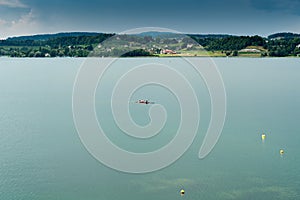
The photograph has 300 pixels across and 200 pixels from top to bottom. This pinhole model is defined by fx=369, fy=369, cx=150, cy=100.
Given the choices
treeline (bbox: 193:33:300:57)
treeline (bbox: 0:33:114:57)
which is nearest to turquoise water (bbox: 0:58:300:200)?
treeline (bbox: 193:33:300:57)

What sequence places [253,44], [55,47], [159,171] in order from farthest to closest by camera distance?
[55,47] < [253,44] < [159,171]

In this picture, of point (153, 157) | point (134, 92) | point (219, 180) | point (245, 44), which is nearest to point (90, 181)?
point (153, 157)

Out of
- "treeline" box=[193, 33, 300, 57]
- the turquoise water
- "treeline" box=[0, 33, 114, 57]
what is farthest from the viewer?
"treeline" box=[0, 33, 114, 57]

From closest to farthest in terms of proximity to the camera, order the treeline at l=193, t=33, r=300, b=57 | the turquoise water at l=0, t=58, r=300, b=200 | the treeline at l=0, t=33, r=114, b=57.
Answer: the turquoise water at l=0, t=58, r=300, b=200 → the treeline at l=193, t=33, r=300, b=57 → the treeline at l=0, t=33, r=114, b=57

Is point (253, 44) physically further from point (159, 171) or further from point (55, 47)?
point (159, 171)

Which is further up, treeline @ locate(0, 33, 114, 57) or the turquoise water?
treeline @ locate(0, 33, 114, 57)

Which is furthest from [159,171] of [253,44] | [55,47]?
[55,47]

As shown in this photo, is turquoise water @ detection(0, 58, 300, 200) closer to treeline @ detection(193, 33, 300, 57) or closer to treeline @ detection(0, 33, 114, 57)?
treeline @ detection(193, 33, 300, 57)

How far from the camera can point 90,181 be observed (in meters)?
18.3

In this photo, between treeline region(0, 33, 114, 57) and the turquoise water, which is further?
treeline region(0, 33, 114, 57)

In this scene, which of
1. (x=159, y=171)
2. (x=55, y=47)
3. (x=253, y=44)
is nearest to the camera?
(x=159, y=171)

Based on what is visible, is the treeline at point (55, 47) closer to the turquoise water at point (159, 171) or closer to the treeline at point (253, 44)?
the treeline at point (253, 44)

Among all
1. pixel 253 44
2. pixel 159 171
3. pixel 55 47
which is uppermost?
pixel 253 44

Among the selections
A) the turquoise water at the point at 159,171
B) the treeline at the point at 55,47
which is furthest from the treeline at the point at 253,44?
the turquoise water at the point at 159,171
